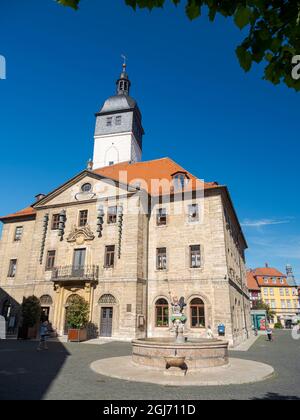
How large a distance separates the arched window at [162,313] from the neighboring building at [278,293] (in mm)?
54510

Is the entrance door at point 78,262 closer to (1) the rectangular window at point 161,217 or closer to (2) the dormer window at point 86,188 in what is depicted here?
(2) the dormer window at point 86,188

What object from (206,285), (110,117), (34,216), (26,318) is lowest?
(26,318)

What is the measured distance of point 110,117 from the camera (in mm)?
44938

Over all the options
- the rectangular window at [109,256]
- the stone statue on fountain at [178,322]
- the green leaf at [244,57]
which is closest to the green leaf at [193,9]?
the green leaf at [244,57]

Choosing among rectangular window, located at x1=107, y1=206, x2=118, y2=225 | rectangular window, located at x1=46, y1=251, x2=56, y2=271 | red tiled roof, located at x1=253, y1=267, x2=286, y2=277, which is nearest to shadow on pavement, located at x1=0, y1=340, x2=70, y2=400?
rectangular window, located at x1=46, y1=251, x2=56, y2=271

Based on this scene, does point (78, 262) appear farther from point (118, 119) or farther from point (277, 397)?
point (118, 119)

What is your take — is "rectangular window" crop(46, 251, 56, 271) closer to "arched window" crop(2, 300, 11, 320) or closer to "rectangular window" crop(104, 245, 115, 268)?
"rectangular window" crop(104, 245, 115, 268)

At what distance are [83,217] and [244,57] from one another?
26.9 m

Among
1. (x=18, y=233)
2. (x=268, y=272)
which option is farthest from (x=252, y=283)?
(x=18, y=233)

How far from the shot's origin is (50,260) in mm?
28859

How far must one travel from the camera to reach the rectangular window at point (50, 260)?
2853 cm
